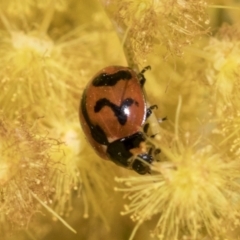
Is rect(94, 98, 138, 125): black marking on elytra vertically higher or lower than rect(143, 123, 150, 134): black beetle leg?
higher

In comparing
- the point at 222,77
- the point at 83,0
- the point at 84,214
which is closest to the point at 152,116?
the point at 222,77

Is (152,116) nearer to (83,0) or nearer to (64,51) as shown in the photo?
(64,51)

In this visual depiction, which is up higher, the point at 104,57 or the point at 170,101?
the point at 104,57

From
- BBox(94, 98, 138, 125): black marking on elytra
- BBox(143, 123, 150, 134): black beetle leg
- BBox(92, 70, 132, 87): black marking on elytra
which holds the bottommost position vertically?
BBox(143, 123, 150, 134): black beetle leg

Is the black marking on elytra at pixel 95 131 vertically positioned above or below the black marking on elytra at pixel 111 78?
below

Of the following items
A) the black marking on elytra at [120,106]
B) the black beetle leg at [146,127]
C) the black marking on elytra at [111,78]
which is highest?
the black marking on elytra at [111,78]
